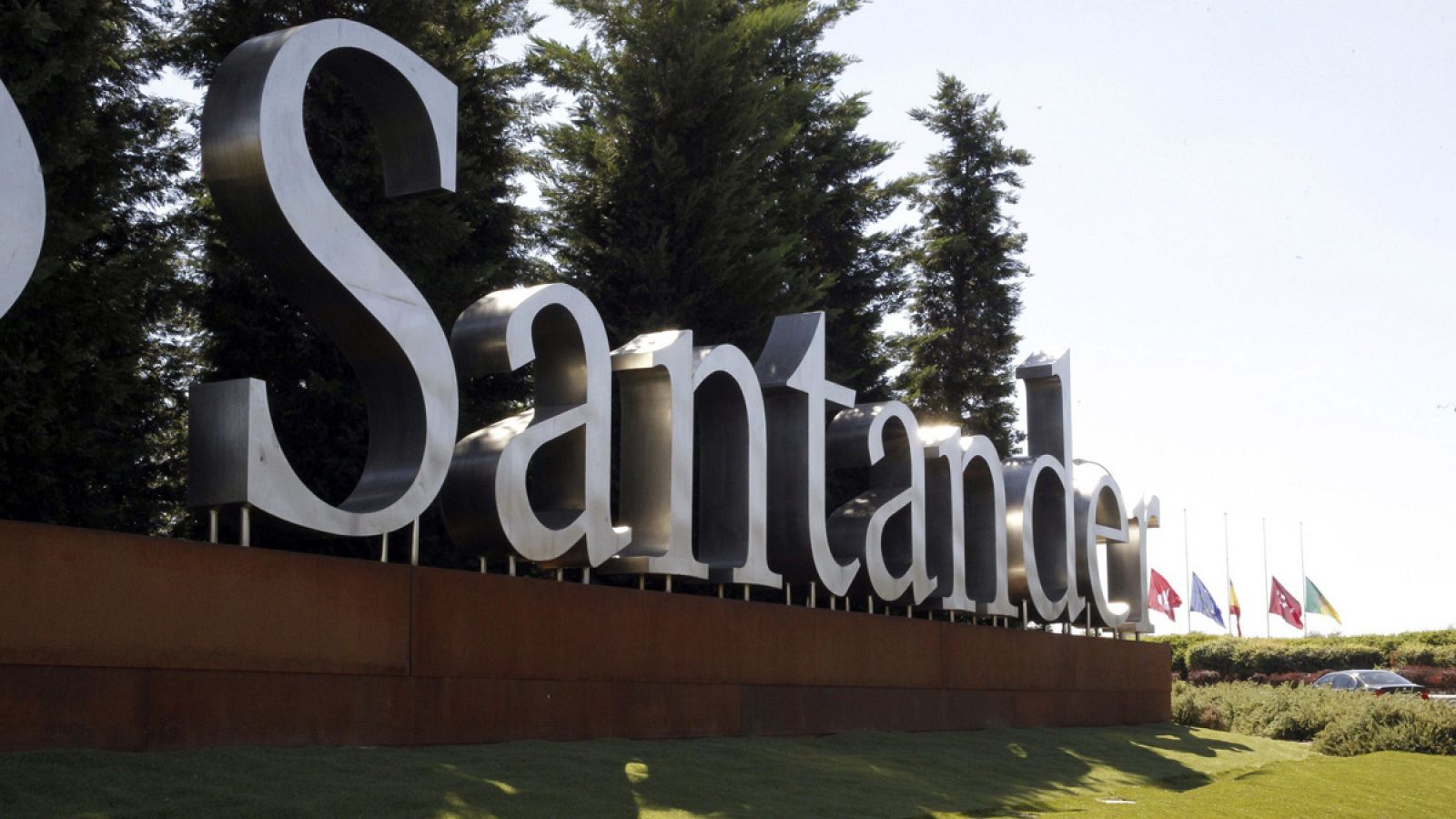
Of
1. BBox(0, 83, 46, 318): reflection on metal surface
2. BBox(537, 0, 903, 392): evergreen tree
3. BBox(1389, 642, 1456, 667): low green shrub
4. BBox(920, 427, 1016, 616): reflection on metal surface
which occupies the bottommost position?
BBox(1389, 642, 1456, 667): low green shrub

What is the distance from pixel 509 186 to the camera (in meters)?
21.0

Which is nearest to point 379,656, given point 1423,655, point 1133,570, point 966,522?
point 966,522

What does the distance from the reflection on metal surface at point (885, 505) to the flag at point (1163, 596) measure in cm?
3957

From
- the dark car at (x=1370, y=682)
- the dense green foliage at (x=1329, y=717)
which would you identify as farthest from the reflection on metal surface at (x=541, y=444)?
the dark car at (x=1370, y=682)

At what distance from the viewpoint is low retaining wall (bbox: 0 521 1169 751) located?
29.0 feet

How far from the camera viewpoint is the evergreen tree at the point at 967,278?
118 feet

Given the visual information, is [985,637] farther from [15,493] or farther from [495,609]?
[15,493]

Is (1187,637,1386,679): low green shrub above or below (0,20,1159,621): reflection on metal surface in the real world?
below

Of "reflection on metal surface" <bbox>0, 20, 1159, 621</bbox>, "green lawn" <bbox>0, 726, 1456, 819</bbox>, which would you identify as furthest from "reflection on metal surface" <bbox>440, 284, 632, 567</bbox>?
"green lawn" <bbox>0, 726, 1456, 819</bbox>

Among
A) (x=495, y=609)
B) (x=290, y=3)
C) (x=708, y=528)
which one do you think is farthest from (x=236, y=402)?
(x=290, y=3)

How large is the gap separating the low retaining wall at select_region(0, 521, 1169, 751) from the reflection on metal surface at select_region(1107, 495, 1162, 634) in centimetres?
948

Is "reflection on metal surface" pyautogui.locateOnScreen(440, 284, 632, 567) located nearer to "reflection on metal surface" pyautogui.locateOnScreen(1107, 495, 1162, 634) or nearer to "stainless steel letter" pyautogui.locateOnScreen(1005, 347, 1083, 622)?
"stainless steel letter" pyautogui.locateOnScreen(1005, 347, 1083, 622)

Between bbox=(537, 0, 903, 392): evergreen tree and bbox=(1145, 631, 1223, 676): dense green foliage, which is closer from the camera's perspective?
bbox=(537, 0, 903, 392): evergreen tree

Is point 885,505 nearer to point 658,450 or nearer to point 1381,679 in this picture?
point 658,450
